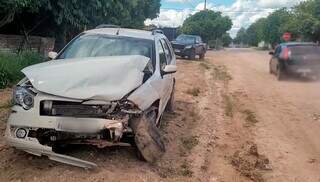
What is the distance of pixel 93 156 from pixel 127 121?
83 cm

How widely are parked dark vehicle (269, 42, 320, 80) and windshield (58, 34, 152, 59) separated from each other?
41.5 feet

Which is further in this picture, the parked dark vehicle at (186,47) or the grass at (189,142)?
the parked dark vehicle at (186,47)

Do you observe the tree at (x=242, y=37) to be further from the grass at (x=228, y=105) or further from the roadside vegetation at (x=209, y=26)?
the grass at (x=228, y=105)

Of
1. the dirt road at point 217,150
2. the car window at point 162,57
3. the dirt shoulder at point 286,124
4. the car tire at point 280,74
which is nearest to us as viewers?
the dirt road at point 217,150

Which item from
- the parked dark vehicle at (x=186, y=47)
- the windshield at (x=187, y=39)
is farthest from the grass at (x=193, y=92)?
the windshield at (x=187, y=39)

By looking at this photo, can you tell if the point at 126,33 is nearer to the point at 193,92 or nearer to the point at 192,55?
the point at 193,92

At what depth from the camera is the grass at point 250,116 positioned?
11548mm

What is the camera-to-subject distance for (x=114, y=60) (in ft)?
24.8

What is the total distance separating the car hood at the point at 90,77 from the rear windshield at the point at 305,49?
1410 cm

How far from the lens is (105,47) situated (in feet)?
29.1

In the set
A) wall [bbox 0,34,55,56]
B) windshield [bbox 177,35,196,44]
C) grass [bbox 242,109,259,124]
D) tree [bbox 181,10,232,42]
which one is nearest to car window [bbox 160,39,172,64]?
grass [bbox 242,109,259,124]

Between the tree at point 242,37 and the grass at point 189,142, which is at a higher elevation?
the grass at point 189,142

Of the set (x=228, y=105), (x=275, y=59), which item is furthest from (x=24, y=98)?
(x=275, y=59)

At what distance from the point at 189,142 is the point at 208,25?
7997 centimetres
